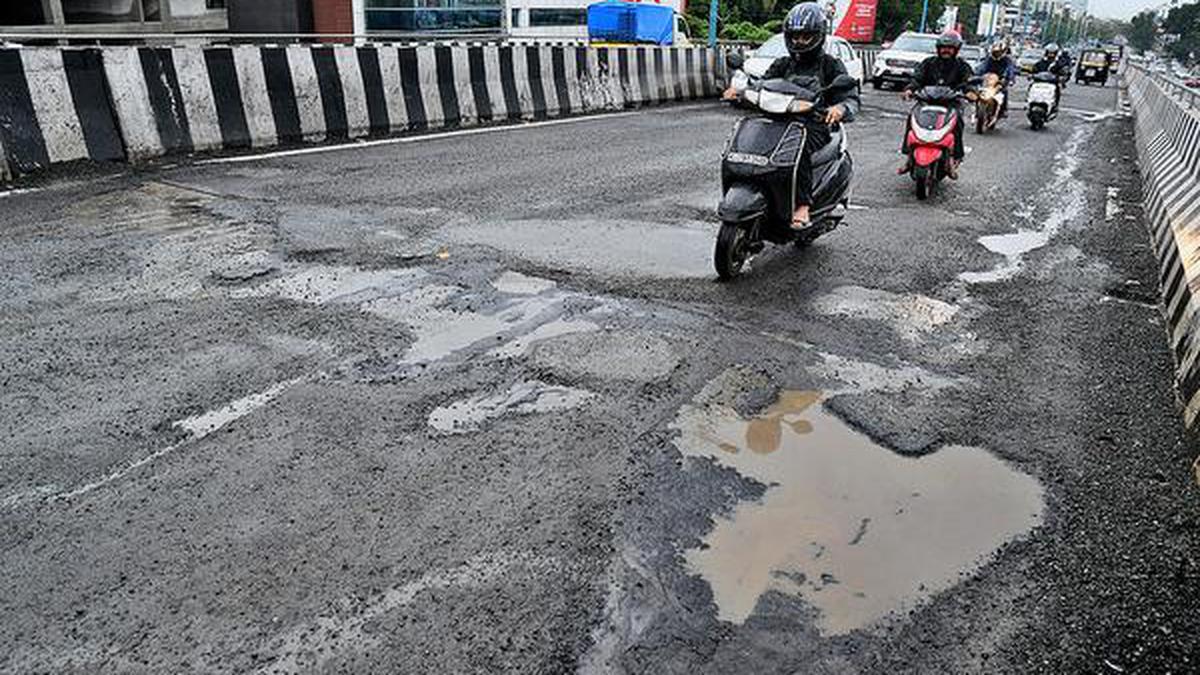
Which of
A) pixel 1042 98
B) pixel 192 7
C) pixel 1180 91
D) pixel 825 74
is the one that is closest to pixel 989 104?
pixel 1042 98

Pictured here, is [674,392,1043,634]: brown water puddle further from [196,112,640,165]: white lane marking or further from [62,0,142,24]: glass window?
[62,0,142,24]: glass window

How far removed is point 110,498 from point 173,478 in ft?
0.72

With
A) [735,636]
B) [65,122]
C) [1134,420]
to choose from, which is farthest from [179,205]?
[1134,420]

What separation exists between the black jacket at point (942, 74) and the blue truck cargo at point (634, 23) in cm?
2266

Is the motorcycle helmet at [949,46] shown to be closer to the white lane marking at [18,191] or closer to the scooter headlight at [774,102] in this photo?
the scooter headlight at [774,102]

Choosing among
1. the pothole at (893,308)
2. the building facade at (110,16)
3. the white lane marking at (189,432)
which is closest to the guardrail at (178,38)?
the building facade at (110,16)

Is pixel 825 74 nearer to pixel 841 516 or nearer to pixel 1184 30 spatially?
pixel 841 516

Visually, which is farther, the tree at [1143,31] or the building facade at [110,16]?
the tree at [1143,31]

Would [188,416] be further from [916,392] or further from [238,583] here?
[916,392]

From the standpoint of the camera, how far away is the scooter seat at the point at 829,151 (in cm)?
696

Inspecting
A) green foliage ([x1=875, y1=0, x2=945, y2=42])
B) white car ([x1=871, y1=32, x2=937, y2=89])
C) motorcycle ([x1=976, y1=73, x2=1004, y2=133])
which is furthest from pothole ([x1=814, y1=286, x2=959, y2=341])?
green foliage ([x1=875, y1=0, x2=945, y2=42])

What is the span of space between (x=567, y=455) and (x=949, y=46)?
898 cm

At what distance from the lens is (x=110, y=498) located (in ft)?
10.7

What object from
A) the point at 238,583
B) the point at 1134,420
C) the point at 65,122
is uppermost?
the point at 65,122
